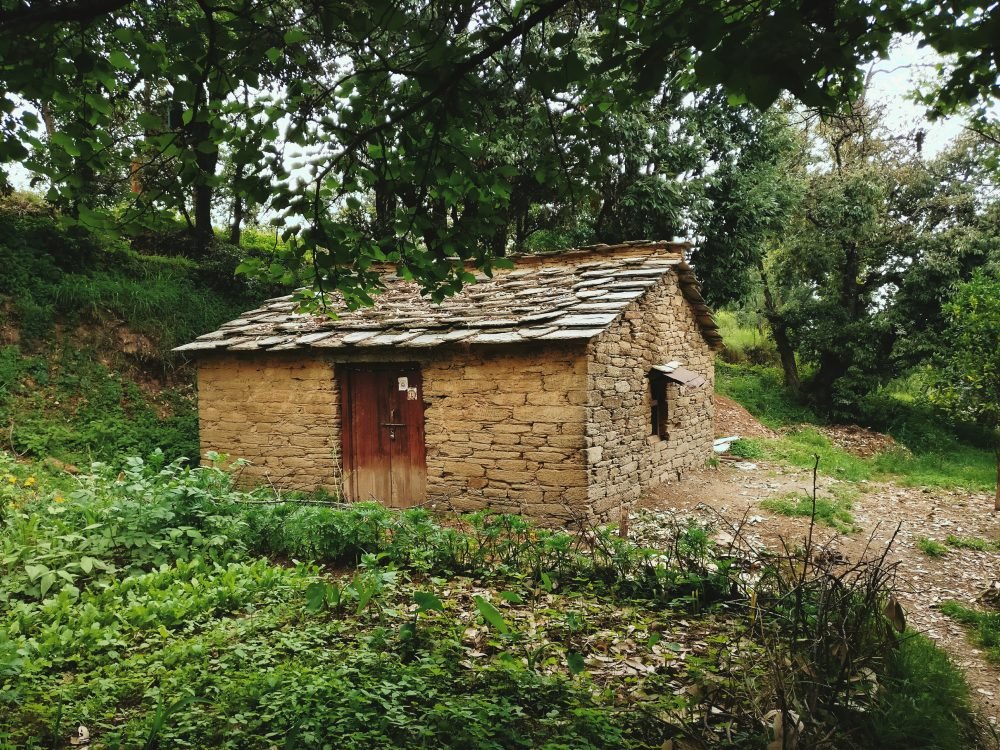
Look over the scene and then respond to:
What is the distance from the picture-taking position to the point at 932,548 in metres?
7.18

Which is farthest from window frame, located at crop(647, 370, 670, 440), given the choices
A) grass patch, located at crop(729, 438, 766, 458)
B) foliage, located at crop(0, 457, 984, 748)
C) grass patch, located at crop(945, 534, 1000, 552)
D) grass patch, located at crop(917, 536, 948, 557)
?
foliage, located at crop(0, 457, 984, 748)

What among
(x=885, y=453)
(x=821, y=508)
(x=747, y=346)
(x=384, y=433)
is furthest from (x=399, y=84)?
(x=747, y=346)

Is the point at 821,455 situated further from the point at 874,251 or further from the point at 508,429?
the point at 508,429

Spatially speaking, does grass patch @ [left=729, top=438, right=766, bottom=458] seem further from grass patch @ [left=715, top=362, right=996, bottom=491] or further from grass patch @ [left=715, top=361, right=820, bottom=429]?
grass patch @ [left=715, top=361, right=820, bottom=429]

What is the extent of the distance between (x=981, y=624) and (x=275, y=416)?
29.7ft

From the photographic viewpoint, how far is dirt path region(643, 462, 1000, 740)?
506 centimetres

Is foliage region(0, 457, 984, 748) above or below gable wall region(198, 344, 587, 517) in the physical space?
below

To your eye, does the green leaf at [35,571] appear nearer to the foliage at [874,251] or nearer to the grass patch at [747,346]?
the foliage at [874,251]

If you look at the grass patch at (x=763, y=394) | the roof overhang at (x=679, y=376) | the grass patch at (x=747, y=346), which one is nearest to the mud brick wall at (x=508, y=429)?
the roof overhang at (x=679, y=376)

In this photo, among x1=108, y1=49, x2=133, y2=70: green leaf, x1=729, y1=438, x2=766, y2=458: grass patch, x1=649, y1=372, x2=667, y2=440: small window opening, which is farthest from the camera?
x1=729, y1=438, x2=766, y2=458: grass patch

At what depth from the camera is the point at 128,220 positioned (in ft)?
11.8

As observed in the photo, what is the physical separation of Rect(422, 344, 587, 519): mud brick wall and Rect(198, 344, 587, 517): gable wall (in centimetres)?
1

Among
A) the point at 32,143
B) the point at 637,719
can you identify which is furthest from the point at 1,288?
the point at 637,719

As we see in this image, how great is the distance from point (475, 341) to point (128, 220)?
172 inches
